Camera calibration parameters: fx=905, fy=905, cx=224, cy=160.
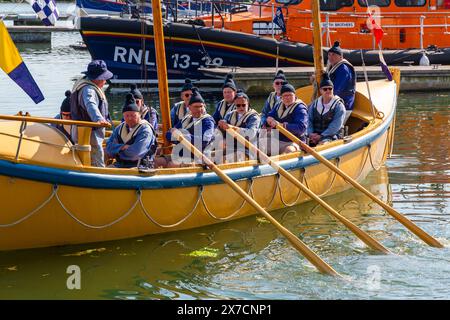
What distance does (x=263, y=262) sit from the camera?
395 inches

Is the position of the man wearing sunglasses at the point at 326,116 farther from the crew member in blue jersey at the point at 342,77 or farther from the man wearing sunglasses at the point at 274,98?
the crew member in blue jersey at the point at 342,77

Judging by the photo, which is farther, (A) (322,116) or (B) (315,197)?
(A) (322,116)

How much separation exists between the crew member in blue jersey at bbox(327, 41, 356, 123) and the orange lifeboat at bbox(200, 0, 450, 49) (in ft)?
26.9

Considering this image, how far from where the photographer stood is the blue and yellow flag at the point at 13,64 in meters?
9.23

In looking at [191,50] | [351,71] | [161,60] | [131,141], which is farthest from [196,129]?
[191,50]

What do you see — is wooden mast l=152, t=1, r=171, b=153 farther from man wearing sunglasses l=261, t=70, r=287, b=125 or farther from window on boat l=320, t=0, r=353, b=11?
window on boat l=320, t=0, r=353, b=11

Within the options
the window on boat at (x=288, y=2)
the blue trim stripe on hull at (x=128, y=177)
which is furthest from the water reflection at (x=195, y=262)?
the window on boat at (x=288, y=2)

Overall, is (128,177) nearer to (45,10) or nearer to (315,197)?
(315,197)

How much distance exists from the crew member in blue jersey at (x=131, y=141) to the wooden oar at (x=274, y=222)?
0.43 meters

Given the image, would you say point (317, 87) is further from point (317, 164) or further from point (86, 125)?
point (86, 125)

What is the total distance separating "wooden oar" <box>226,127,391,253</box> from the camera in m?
10.2

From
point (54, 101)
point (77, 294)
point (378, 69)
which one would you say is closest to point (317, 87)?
point (77, 294)

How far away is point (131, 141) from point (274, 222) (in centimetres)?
203

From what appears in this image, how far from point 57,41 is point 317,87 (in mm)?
28850
